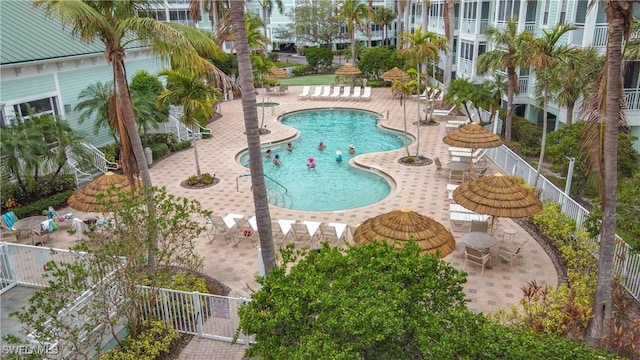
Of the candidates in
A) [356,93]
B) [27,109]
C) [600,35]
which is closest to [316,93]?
[356,93]

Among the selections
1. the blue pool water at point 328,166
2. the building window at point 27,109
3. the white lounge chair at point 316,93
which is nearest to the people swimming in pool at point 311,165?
the blue pool water at point 328,166

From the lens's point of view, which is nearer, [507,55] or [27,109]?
[27,109]

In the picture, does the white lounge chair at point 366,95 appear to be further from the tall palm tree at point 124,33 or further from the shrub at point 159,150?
the tall palm tree at point 124,33

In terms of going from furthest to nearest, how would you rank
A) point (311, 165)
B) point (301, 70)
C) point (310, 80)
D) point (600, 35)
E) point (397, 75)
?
point (301, 70) → point (310, 80) → point (397, 75) → point (311, 165) → point (600, 35)

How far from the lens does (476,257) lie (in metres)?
12.2

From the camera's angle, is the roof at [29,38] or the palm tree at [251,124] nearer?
the palm tree at [251,124]

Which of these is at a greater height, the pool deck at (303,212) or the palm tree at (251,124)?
the palm tree at (251,124)

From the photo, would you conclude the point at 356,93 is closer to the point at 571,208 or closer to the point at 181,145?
the point at 181,145

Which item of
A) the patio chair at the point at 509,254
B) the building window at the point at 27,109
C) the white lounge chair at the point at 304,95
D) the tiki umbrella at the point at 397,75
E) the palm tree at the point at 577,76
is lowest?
the patio chair at the point at 509,254

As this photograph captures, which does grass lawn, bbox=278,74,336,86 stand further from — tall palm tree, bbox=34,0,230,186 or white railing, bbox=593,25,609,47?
tall palm tree, bbox=34,0,230,186

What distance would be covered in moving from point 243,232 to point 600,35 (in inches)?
699

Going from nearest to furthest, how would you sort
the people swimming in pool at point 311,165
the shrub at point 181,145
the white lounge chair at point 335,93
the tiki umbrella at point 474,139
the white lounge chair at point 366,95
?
the tiki umbrella at point 474,139, the people swimming in pool at point 311,165, the shrub at point 181,145, the white lounge chair at point 366,95, the white lounge chair at point 335,93

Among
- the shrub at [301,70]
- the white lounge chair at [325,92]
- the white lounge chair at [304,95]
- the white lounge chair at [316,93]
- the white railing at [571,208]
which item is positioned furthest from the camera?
the shrub at [301,70]

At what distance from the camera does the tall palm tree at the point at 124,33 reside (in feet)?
31.3
